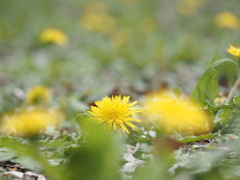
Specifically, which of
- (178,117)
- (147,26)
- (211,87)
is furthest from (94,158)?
(147,26)

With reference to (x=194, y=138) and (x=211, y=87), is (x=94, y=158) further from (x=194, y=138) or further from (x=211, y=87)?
(x=211, y=87)

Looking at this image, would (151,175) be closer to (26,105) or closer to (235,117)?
(235,117)

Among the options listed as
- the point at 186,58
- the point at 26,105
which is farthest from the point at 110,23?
the point at 26,105

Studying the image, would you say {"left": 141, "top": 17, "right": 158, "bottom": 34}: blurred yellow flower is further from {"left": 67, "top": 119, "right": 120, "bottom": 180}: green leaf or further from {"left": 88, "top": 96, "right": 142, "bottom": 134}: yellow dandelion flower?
{"left": 67, "top": 119, "right": 120, "bottom": 180}: green leaf

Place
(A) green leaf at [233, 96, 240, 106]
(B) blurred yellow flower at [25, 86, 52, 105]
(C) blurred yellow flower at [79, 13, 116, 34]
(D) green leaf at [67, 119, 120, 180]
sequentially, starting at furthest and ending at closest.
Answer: (C) blurred yellow flower at [79, 13, 116, 34], (B) blurred yellow flower at [25, 86, 52, 105], (A) green leaf at [233, 96, 240, 106], (D) green leaf at [67, 119, 120, 180]

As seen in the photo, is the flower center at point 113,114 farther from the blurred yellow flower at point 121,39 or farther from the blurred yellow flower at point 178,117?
the blurred yellow flower at point 121,39

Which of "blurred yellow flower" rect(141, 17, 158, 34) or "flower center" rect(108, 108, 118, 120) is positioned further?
"blurred yellow flower" rect(141, 17, 158, 34)

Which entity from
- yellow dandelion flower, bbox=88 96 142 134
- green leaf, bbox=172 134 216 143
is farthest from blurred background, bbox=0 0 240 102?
yellow dandelion flower, bbox=88 96 142 134

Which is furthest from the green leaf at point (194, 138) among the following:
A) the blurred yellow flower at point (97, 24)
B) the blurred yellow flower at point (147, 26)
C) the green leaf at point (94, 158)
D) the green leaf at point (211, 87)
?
the blurred yellow flower at point (97, 24)

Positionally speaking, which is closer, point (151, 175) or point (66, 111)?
point (151, 175)
